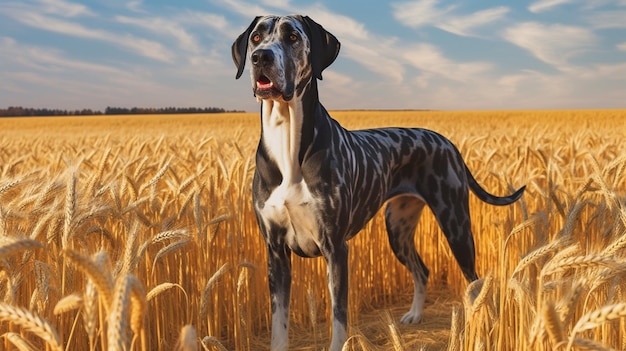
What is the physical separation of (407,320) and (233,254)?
1.26 m

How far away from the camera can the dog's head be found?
2.48 m

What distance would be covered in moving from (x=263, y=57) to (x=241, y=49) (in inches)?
18.7

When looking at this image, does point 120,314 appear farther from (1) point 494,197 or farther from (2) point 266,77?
(1) point 494,197

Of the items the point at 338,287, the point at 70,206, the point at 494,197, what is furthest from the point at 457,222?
the point at 70,206

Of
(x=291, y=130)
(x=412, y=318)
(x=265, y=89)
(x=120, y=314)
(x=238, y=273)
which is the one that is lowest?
(x=412, y=318)

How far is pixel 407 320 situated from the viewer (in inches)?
161

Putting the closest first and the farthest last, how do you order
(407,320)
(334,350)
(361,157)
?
(334,350), (361,157), (407,320)

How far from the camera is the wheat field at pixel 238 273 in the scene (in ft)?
5.26

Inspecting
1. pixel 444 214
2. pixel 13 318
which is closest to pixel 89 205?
pixel 13 318

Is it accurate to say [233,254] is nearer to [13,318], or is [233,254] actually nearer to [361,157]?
[361,157]

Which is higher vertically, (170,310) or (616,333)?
(616,333)

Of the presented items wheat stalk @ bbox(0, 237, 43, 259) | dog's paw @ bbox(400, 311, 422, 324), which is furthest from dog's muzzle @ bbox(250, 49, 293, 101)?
dog's paw @ bbox(400, 311, 422, 324)

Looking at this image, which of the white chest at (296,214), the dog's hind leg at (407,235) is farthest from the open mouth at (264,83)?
the dog's hind leg at (407,235)

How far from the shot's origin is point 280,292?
2.91 m
